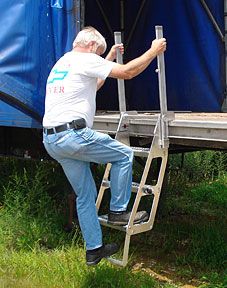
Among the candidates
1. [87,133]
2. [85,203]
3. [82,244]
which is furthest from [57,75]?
[82,244]

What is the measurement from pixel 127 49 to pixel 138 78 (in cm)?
46

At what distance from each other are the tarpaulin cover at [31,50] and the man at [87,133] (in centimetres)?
105

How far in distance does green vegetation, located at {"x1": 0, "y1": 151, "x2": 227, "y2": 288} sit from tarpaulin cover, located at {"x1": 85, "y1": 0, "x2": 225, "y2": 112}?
130cm

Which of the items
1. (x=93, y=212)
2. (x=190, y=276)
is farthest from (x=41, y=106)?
(x=190, y=276)

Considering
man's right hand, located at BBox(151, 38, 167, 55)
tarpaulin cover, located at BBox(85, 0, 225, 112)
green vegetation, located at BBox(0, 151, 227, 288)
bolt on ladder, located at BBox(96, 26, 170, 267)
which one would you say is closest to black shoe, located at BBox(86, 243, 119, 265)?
bolt on ladder, located at BBox(96, 26, 170, 267)

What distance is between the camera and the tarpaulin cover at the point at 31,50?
5.11m

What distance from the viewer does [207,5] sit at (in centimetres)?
675

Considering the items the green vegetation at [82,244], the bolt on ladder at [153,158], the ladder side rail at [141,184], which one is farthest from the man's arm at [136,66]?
the green vegetation at [82,244]

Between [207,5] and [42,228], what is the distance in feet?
11.5

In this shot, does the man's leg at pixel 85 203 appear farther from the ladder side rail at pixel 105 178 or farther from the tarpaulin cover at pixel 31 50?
the tarpaulin cover at pixel 31 50

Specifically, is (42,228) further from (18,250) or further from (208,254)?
(208,254)

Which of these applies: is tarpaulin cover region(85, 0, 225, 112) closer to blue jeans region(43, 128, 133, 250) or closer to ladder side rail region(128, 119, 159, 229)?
ladder side rail region(128, 119, 159, 229)

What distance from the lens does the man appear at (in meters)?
3.95

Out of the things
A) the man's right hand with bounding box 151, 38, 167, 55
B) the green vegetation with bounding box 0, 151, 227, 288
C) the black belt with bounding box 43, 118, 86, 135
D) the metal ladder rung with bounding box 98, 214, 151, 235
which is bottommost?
the green vegetation with bounding box 0, 151, 227, 288
